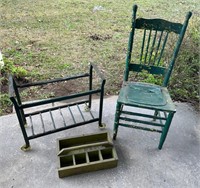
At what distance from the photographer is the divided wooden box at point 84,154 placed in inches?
59.3

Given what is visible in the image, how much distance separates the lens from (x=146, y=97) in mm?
1643

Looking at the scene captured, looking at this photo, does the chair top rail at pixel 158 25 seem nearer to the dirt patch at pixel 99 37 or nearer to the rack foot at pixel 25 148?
the rack foot at pixel 25 148

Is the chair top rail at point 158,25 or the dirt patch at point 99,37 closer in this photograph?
the chair top rail at point 158,25

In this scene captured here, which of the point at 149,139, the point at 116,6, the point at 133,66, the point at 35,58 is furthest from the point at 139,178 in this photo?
the point at 116,6

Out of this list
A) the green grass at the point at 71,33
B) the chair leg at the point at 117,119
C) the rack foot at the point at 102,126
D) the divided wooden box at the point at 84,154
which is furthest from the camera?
the green grass at the point at 71,33

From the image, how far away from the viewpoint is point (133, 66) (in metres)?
1.86

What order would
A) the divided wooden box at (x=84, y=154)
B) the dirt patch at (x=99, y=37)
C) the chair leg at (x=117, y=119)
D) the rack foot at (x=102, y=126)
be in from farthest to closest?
the dirt patch at (x=99, y=37)
the rack foot at (x=102, y=126)
the chair leg at (x=117, y=119)
the divided wooden box at (x=84, y=154)

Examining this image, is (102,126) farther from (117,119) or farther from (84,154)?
(84,154)

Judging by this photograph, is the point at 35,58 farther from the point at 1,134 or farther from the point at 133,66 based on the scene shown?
the point at 133,66

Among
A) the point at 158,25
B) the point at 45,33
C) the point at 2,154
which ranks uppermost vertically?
the point at 158,25

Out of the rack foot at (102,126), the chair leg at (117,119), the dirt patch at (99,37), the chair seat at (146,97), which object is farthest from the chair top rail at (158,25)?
the dirt patch at (99,37)

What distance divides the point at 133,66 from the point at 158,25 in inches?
16.1

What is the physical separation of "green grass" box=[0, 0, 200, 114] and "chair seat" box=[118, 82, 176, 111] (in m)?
0.79

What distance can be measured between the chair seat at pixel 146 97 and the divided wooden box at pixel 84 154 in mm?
377
